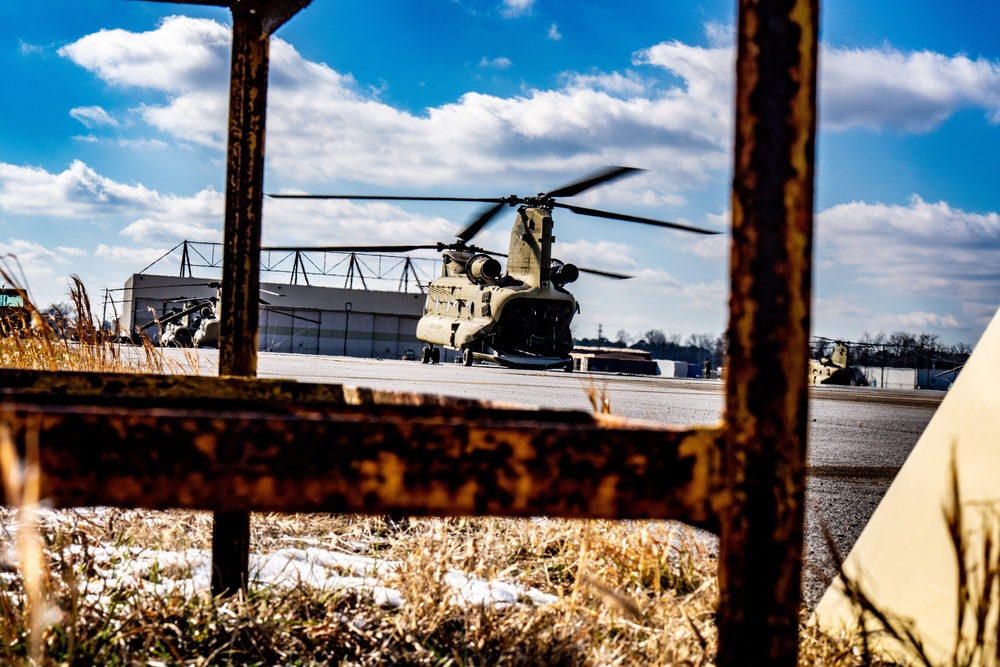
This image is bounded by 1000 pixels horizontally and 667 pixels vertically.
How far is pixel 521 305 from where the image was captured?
2155 centimetres

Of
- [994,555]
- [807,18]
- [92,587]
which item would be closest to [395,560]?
[92,587]

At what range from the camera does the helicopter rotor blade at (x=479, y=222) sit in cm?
2145

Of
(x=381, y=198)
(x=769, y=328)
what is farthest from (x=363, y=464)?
(x=381, y=198)

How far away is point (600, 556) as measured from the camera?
91.7 inches

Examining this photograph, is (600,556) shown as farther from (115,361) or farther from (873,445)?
(873,445)

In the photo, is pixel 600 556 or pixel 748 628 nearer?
pixel 748 628

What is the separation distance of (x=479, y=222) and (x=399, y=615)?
21.4 m

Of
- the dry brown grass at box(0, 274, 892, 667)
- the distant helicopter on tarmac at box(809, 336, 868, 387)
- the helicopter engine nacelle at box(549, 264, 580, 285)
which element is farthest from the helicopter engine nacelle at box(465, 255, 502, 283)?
the distant helicopter on tarmac at box(809, 336, 868, 387)

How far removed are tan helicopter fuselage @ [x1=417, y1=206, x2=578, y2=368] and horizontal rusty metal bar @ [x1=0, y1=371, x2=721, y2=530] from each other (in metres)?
19.9

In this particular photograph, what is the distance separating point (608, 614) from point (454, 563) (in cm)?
52

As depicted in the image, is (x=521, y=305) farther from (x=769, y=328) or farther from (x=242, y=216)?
(x=769, y=328)

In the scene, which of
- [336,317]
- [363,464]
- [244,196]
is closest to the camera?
[363,464]

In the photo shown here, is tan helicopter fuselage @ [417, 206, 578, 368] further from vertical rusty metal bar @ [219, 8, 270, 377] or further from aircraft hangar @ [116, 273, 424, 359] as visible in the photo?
aircraft hangar @ [116, 273, 424, 359]

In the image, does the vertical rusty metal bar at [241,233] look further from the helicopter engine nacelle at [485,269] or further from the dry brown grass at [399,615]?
the helicopter engine nacelle at [485,269]
